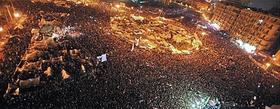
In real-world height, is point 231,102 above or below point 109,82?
below

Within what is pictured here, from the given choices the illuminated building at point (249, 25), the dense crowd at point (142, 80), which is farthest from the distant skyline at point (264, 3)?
the dense crowd at point (142, 80)

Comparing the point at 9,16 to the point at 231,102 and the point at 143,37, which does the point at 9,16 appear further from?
the point at 231,102

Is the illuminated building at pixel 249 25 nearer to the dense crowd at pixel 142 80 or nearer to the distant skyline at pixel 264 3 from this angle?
the dense crowd at pixel 142 80

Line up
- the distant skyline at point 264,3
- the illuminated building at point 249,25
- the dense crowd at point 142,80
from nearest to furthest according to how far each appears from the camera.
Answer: the dense crowd at point 142,80
the illuminated building at point 249,25
the distant skyline at point 264,3

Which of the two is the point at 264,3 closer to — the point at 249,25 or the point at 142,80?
the point at 249,25

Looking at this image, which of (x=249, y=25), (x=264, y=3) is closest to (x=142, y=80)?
(x=249, y=25)

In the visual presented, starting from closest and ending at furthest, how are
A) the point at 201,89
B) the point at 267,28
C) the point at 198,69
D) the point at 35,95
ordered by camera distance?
1. the point at 35,95
2. the point at 201,89
3. the point at 198,69
4. the point at 267,28

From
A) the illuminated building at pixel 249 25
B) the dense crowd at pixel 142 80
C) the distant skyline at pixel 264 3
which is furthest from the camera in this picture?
the distant skyline at pixel 264 3

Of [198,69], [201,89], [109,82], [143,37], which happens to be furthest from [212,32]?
[109,82]
